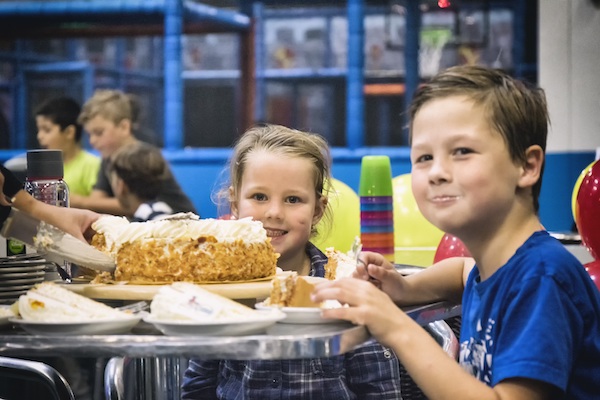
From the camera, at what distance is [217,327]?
130 centimetres

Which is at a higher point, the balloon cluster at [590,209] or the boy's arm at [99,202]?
the balloon cluster at [590,209]

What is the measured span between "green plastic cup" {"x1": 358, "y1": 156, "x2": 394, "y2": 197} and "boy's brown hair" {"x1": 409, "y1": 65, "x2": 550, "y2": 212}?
1176 mm

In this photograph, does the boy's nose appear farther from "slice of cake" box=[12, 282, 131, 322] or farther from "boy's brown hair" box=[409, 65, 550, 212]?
"slice of cake" box=[12, 282, 131, 322]

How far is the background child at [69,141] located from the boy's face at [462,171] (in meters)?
4.48

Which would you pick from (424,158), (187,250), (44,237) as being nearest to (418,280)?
(424,158)

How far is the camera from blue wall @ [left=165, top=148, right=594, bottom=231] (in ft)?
19.4

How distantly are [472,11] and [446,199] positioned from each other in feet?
17.6

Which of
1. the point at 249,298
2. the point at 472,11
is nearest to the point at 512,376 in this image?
the point at 249,298

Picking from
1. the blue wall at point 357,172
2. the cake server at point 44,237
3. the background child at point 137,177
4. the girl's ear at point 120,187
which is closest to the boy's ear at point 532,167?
the cake server at point 44,237

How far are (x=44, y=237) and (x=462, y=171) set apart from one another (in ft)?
2.35

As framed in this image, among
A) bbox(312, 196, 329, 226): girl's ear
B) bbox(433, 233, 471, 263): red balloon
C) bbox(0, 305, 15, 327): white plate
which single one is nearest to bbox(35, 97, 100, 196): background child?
bbox(433, 233, 471, 263): red balloon

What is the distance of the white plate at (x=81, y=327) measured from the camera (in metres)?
1.35

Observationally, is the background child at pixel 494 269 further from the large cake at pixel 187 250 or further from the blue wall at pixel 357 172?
the blue wall at pixel 357 172

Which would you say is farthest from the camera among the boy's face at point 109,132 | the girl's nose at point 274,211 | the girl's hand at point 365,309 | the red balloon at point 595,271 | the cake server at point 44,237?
the boy's face at point 109,132
